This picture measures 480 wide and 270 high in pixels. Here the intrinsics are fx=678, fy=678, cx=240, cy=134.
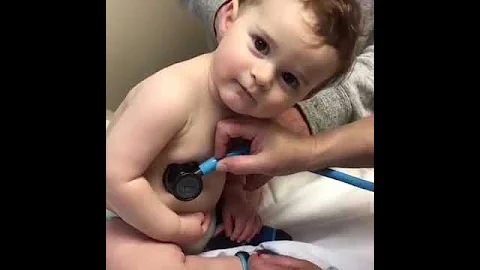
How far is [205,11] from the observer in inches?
29.5

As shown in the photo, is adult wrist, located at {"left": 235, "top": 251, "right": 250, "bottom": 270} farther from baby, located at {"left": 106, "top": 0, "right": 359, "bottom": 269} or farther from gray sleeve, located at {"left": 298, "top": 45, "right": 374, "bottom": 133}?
gray sleeve, located at {"left": 298, "top": 45, "right": 374, "bottom": 133}

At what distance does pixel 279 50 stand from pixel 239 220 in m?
0.22

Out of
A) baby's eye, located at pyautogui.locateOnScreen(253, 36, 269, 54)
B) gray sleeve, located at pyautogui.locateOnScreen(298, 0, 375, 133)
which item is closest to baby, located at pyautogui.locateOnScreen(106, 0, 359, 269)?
baby's eye, located at pyautogui.locateOnScreen(253, 36, 269, 54)

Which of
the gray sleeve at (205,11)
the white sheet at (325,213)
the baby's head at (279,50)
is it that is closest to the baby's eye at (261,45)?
the baby's head at (279,50)

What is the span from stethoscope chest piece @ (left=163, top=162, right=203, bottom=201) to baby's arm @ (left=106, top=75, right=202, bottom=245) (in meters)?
0.02

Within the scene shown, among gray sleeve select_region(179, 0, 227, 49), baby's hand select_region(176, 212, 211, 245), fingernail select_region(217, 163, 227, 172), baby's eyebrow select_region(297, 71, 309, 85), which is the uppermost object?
gray sleeve select_region(179, 0, 227, 49)

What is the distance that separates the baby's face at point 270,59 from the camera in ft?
1.93

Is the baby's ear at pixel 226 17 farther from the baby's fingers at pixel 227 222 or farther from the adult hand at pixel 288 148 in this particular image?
the baby's fingers at pixel 227 222

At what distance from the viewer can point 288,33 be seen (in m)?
0.58

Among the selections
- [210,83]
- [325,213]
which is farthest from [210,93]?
[325,213]

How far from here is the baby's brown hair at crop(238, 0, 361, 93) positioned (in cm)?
58
